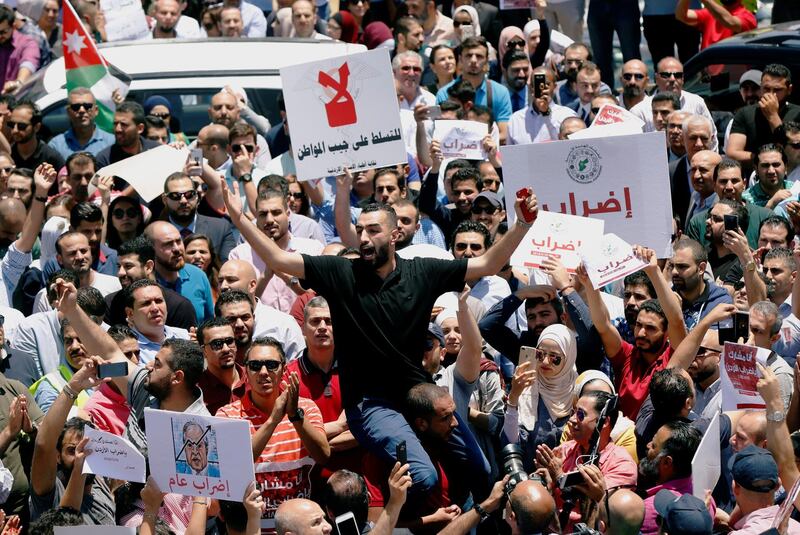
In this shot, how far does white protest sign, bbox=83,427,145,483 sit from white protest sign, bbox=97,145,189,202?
4.22m

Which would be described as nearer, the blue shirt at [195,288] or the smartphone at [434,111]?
the blue shirt at [195,288]

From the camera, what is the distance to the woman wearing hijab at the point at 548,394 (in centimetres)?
935

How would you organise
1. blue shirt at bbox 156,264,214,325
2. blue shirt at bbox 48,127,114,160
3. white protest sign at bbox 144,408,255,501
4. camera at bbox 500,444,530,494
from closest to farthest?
white protest sign at bbox 144,408,255,501 → camera at bbox 500,444,530,494 → blue shirt at bbox 156,264,214,325 → blue shirt at bbox 48,127,114,160

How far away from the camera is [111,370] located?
8.30m

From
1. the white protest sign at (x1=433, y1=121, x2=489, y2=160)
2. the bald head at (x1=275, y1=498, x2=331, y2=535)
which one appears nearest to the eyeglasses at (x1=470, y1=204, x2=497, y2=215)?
the white protest sign at (x1=433, y1=121, x2=489, y2=160)

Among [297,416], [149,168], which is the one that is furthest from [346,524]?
[149,168]

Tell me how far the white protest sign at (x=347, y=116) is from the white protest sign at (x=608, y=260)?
2078 mm

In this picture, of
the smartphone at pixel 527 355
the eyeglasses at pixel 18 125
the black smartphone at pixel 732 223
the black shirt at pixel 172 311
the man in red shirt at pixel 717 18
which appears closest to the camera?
the smartphone at pixel 527 355

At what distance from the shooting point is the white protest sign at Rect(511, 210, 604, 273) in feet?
32.6

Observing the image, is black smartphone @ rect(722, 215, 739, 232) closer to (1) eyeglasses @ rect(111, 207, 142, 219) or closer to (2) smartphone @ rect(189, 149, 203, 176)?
(2) smartphone @ rect(189, 149, 203, 176)

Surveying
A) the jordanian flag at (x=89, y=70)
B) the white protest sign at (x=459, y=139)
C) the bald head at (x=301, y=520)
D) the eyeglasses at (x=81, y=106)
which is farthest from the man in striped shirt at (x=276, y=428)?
the jordanian flag at (x=89, y=70)

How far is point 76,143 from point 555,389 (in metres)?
6.47

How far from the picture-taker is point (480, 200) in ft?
39.6

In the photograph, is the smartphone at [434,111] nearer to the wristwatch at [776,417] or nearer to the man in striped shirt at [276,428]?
the man in striped shirt at [276,428]
